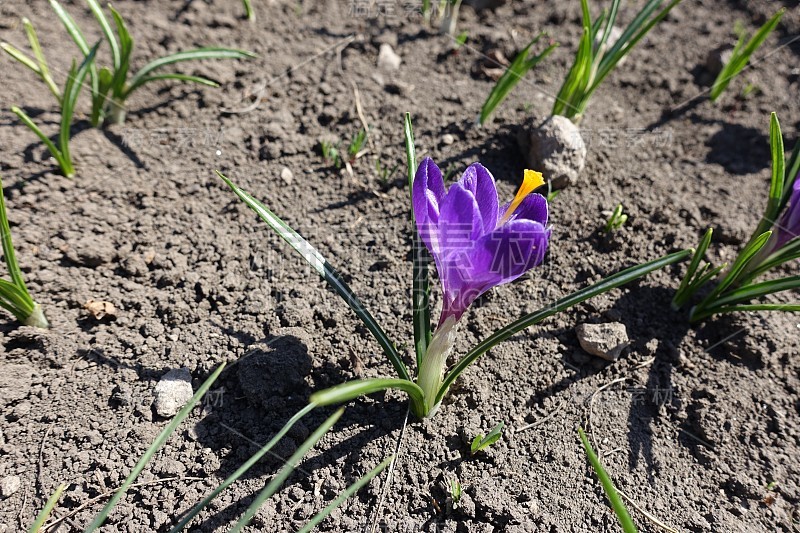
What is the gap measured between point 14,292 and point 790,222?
2309mm

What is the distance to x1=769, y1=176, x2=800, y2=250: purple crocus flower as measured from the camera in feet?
5.85

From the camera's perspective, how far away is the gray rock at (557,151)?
2.22 meters

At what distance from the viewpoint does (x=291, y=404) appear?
1.71 metres

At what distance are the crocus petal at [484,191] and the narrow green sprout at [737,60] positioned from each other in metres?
1.65

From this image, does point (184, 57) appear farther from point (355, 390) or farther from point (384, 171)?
point (355, 390)

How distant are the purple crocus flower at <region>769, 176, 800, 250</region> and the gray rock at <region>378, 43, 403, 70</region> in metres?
1.68

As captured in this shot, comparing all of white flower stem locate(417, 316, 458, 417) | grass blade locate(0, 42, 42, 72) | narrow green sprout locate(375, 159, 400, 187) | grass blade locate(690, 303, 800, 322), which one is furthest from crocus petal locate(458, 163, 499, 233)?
grass blade locate(0, 42, 42, 72)

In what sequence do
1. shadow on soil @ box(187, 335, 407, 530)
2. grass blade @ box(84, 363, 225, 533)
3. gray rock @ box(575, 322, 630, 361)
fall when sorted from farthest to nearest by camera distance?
gray rock @ box(575, 322, 630, 361) → shadow on soil @ box(187, 335, 407, 530) → grass blade @ box(84, 363, 225, 533)

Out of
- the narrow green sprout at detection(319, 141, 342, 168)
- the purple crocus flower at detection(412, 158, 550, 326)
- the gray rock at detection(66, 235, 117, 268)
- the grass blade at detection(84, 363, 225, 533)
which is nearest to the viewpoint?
the grass blade at detection(84, 363, 225, 533)

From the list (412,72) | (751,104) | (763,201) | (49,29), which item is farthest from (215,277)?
(751,104)

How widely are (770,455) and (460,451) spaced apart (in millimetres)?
959

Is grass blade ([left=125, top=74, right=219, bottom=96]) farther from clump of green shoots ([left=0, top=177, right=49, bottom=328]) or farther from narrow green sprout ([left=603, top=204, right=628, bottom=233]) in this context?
narrow green sprout ([left=603, top=204, right=628, bottom=233])

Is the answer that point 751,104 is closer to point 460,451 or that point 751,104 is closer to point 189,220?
point 460,451

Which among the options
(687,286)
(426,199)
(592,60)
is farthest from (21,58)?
(687,286)
